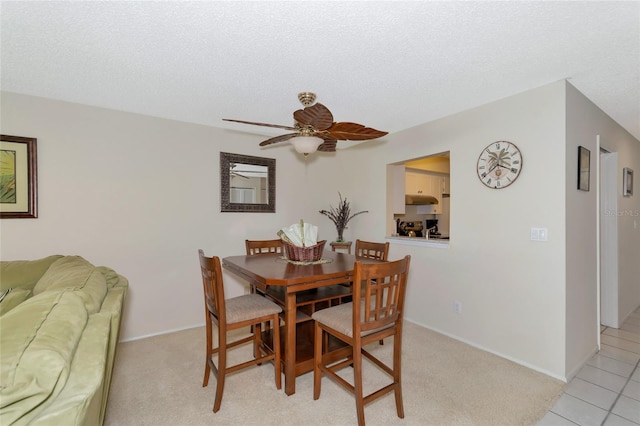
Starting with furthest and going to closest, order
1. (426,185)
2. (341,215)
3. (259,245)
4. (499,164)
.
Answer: (426,185) < (341,215) < (259,245) < (499,164)

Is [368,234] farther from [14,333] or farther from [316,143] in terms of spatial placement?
[14,333]

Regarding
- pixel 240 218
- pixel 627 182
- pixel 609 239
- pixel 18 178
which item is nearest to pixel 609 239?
pixel 609 239

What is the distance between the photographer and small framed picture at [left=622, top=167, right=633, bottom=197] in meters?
3.53

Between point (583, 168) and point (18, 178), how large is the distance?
4850mm

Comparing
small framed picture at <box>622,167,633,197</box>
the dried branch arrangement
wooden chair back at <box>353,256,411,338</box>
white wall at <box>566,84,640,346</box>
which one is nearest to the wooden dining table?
wooden chair back at <box>353,256,411,338</box>

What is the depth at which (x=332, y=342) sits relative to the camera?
2.63 m

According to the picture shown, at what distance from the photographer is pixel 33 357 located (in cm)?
81

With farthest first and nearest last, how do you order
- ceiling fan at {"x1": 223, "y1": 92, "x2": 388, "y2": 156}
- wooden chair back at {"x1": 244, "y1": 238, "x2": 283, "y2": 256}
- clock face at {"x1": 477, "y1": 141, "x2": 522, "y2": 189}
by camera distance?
wooden chair back at {"x1": 244, "y1": 238, "x2": 283, "y2": 256} < clock face at {"x1": 477, "y1": 141, "x2": 522, "y2": 189} < ceiling fan at {"x1": 223, "y1": 92, "x2": 388, "y2": 156}

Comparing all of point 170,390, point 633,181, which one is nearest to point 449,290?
Answer: point 170,390

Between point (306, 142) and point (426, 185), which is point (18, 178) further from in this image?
point (426, 185)

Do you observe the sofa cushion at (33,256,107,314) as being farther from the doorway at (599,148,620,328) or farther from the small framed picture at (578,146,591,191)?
the doorway at (599,148,620,328)

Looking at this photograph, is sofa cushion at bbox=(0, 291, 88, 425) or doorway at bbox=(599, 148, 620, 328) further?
doorway at bbox=(599, 148, 620, 328)

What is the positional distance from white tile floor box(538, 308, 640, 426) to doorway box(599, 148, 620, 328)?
51 cm

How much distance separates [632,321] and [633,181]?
5.71 ft
